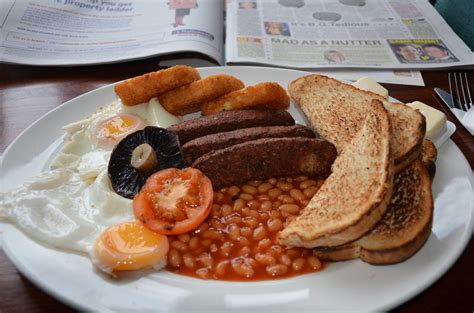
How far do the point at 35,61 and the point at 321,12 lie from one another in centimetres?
260

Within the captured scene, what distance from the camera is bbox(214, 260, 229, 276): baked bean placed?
1.87 m

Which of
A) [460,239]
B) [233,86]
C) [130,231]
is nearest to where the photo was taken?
[460,239]

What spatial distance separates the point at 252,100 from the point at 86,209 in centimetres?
116

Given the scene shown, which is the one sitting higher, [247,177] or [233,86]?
[233,86]

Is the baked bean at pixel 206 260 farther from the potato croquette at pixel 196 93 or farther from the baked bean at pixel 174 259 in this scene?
the potato croquette at pixel 196 93

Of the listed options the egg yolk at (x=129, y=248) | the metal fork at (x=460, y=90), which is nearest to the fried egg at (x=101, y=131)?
the egg yolk at (x=129, y=248)

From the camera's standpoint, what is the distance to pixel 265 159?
2395 mm

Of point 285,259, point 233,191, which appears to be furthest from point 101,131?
point 285,259

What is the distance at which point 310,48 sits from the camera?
12.1 ft

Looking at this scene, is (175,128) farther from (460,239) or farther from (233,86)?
(460,239)

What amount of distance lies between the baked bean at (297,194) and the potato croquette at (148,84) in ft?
3.28

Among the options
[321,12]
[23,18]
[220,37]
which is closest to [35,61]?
[23,18]

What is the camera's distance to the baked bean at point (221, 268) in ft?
6.14

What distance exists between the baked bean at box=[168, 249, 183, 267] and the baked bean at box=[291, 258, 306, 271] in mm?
486
